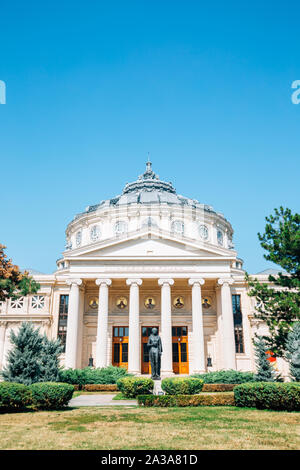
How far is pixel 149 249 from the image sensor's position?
127ft

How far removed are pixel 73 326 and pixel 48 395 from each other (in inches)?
857

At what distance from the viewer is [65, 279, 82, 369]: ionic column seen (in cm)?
3553

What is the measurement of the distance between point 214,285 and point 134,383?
21.3 metres

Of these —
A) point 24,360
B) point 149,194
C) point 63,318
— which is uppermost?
point 149,194

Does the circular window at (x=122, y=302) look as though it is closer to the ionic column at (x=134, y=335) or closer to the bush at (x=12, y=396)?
the ionic column at (x=134, y=335)

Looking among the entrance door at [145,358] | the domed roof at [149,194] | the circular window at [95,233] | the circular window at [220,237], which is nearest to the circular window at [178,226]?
the domed roof at [149,194]

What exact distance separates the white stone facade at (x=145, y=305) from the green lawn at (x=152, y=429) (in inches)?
835

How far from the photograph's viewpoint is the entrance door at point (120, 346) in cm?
4025

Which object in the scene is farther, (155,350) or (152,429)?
(155,350)

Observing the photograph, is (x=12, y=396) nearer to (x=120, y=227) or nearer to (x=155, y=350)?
(x=155, y=350)

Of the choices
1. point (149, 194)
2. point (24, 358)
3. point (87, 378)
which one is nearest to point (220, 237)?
point (149, 194)

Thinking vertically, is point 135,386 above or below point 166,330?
below

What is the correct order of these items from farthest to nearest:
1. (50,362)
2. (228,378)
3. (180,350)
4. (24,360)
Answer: (180,350), (228,378), (50,362), (24,360)
